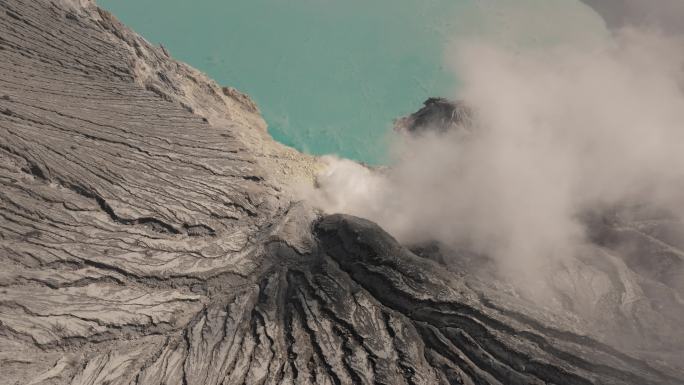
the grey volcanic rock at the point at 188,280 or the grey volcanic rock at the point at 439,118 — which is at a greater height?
the grey volcanic rock at the point at 439,118

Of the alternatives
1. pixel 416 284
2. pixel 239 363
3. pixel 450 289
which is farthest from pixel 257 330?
pixel 450 289

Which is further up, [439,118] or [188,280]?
[439,118]

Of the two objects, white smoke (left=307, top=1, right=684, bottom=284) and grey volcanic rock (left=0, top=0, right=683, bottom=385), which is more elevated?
white smoke (left=307, top=1, right=684, bottom=284)

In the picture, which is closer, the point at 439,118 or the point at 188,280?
the point at 188,280

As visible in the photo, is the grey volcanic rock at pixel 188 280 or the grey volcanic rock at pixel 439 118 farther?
the grey volcanic rock at pixel 439 118

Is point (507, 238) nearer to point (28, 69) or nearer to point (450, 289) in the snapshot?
point (450, 289)

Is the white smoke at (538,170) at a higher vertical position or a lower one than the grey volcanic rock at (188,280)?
higher

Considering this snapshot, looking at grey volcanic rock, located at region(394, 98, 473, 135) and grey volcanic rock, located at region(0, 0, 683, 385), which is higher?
grey volcanic rock, located at region(394, 98, 473, 135)

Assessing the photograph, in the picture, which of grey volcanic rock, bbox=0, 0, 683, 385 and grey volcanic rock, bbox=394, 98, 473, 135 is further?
grey volcanic rock, bbox=394, 98, 473, 135
